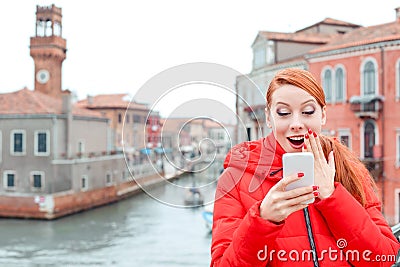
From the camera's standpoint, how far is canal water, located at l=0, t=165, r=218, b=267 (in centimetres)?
641

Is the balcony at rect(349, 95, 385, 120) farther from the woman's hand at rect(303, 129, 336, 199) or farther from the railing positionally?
the railing

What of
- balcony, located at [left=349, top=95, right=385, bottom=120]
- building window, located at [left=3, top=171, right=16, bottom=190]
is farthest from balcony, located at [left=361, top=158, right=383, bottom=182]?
building window, located at [left=3, top=171, right=16, bottom=190]

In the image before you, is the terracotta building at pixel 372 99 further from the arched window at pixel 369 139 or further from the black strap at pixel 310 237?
the black strap at pixel 310 237

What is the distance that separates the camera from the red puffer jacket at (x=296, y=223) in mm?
452

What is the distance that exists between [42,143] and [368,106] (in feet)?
21.7

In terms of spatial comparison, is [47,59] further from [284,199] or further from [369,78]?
[284,199]

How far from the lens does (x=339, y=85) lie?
19.7ft

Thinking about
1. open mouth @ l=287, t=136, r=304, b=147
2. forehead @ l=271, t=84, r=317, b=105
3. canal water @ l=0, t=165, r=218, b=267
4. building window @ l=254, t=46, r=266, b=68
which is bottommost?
canal water @ l=0, t=165, r=218, b=267

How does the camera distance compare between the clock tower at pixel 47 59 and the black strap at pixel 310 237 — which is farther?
the clock tower at pixel 47 59

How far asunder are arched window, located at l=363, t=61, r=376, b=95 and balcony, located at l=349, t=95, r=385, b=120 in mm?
91

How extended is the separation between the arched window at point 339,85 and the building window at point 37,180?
6.23m

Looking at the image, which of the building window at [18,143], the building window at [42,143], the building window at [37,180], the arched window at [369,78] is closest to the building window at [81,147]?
the building window at [42,143]

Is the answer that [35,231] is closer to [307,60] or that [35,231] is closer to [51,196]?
[51,196]

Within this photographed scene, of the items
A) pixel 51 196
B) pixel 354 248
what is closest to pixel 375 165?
pixel 354 248
